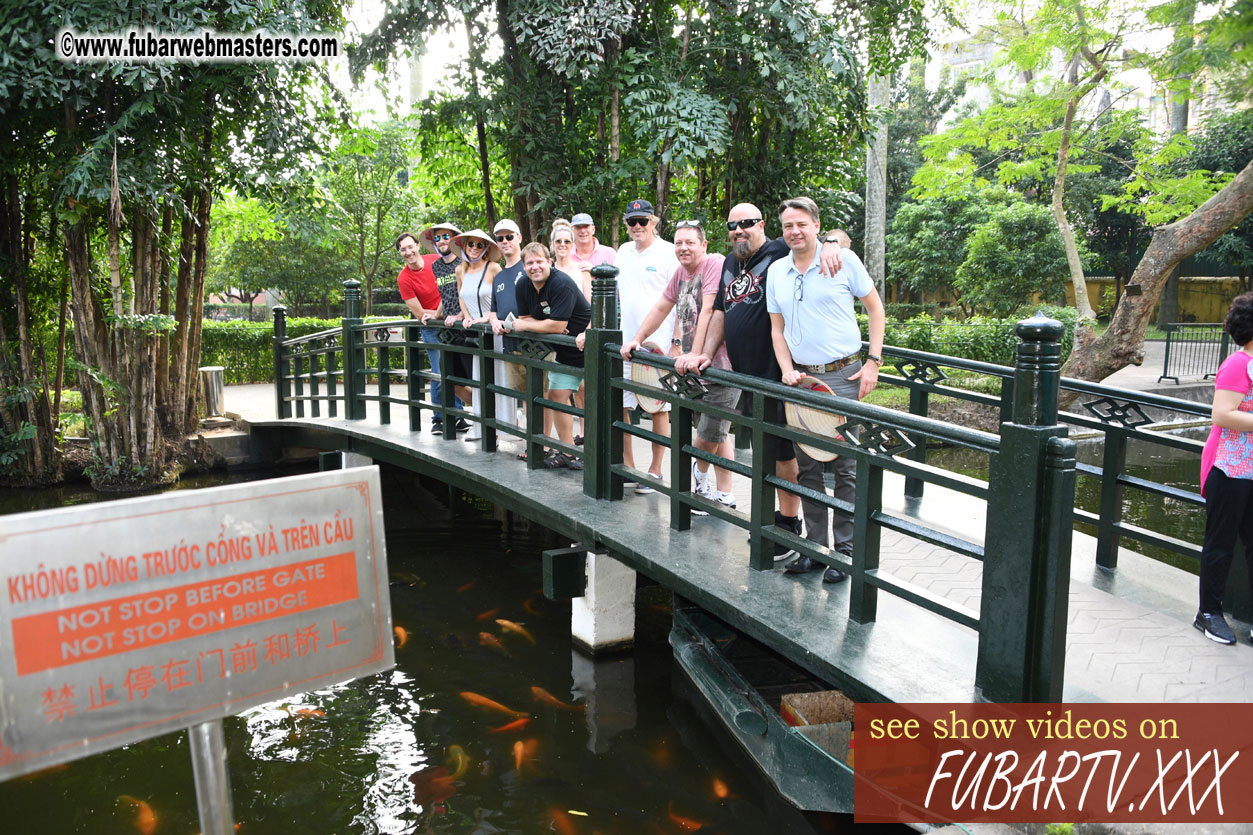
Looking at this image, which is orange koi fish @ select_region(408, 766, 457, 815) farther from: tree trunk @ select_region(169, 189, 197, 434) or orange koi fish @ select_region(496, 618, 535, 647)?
tree trunk @ select_region(169, 189, 197, 434)

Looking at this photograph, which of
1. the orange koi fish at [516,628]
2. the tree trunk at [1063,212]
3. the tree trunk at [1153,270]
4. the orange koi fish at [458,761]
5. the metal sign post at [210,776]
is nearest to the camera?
the metal sign post at [210,776]

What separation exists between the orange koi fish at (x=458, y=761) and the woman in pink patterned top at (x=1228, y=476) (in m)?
3.66

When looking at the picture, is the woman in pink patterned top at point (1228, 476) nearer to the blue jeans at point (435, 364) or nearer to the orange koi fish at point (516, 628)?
the orange koi fish at point (516, 628)

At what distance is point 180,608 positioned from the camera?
7.29 feet

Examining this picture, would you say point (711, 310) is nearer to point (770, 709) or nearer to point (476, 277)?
point (770, 709)

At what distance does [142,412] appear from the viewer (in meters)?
11.1

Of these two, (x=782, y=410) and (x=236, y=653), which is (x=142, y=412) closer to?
(x=782, y=410)

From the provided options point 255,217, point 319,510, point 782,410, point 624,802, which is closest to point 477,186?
point 255,217

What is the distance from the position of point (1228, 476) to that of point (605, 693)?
141 inches

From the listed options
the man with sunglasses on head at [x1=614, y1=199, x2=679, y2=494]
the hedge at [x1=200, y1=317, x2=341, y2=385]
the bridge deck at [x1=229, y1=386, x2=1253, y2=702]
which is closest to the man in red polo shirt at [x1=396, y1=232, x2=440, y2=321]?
the bridge deck at [x1=229, y1=386, x2=1253, y2=702]

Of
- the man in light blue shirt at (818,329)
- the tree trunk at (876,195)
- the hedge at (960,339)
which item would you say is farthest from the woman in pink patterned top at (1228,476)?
the tree trunk at (876,195)

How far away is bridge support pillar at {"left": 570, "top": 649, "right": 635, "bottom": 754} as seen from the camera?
532 centimetres

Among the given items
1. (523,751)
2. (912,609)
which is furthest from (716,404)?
(523,751)

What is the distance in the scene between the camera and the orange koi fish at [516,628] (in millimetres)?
6641
